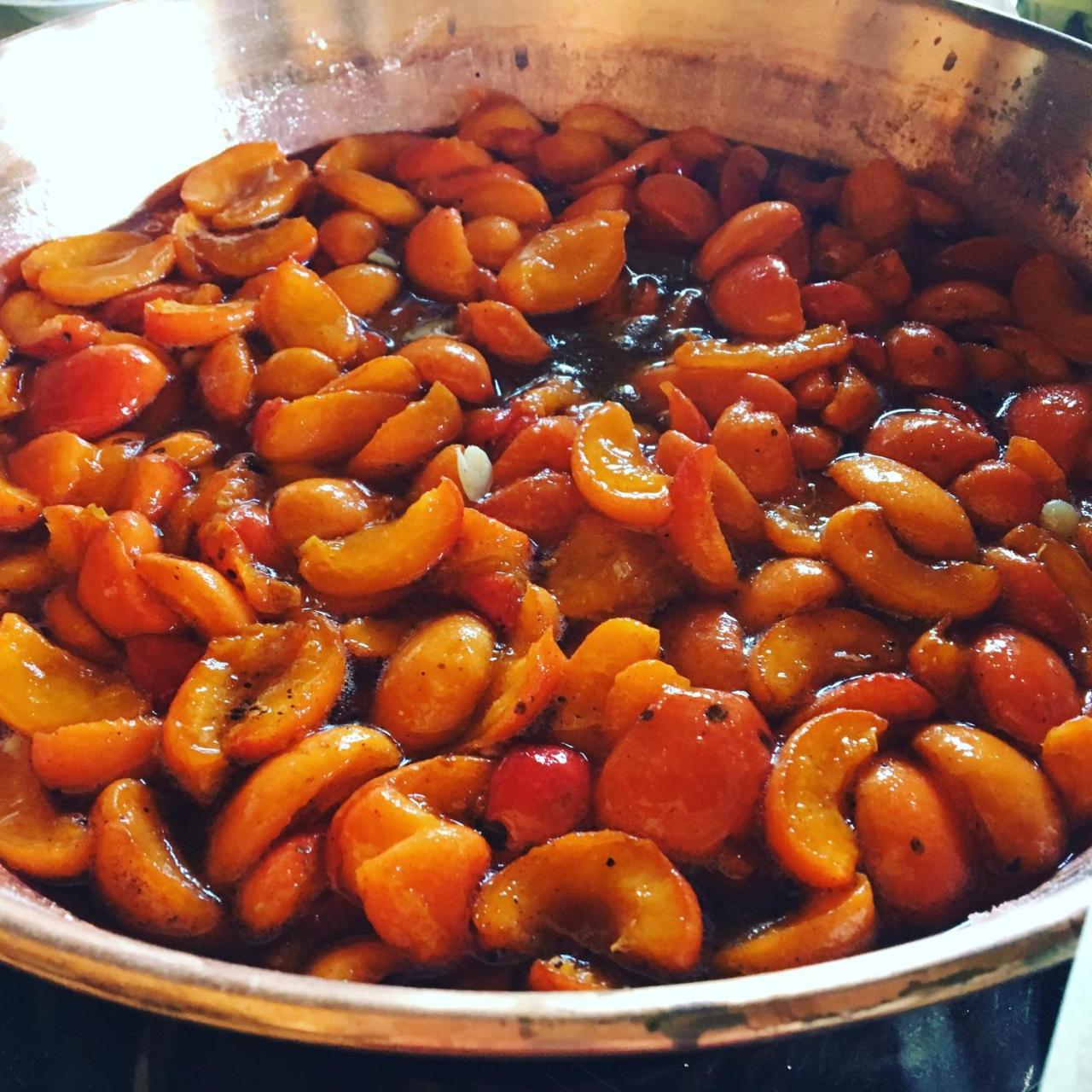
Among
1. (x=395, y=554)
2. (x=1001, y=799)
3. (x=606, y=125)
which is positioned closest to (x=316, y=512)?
(x=395, y=554)

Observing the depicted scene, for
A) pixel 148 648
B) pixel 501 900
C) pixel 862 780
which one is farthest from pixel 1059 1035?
pixel 148 648

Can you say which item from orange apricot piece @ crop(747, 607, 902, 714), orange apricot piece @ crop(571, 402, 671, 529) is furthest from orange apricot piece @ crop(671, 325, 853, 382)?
orange apricot piece @ crop(747, 607, 902, 714)

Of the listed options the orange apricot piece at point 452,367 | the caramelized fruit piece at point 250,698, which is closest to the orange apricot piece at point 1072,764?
the caramelized fruit piece at point 250,698

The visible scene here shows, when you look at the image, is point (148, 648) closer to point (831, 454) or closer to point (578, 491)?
point (578, 491)

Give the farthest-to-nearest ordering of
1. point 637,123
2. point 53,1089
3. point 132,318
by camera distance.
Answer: point 637,123 → point 132,318 → point 53,1089

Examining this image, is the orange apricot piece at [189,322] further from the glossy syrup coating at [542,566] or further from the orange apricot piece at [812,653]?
the orange apricot piece at [812,653]

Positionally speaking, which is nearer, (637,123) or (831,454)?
(831,454)
